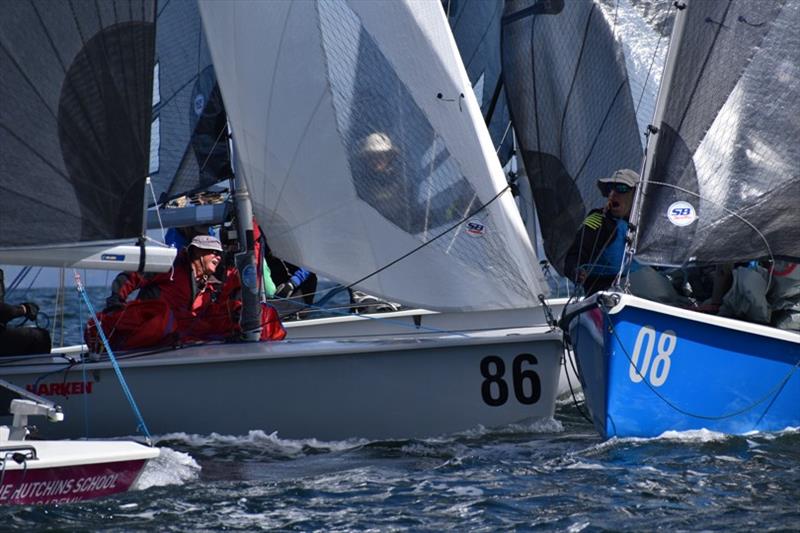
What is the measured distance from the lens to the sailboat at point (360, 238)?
7.27 m

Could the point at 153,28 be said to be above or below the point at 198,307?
above

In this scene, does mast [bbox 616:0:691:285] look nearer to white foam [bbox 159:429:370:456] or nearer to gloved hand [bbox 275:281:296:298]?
white foam [bbox 159:429:370:456]

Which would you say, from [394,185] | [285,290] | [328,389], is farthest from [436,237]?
[285,290]

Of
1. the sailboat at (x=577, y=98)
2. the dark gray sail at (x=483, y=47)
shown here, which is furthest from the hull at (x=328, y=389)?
the dark gray sail at (x=483, y=47)

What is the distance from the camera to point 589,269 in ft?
24.3

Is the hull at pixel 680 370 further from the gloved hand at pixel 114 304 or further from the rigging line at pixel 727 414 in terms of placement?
the gloved hand at pixel 114 304

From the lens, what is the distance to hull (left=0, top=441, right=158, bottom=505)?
575 centimetres

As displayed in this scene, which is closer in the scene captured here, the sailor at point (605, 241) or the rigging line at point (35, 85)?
the rigging line at point (35, 85)

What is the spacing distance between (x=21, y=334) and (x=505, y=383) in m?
2.48

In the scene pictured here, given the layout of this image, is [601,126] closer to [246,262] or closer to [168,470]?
[246,262]

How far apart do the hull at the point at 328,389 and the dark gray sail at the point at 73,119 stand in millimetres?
836

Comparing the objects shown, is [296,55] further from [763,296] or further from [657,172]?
[763,296]

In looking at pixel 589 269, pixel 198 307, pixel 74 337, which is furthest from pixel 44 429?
pixel 74 337

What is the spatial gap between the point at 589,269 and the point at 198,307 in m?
2.05
